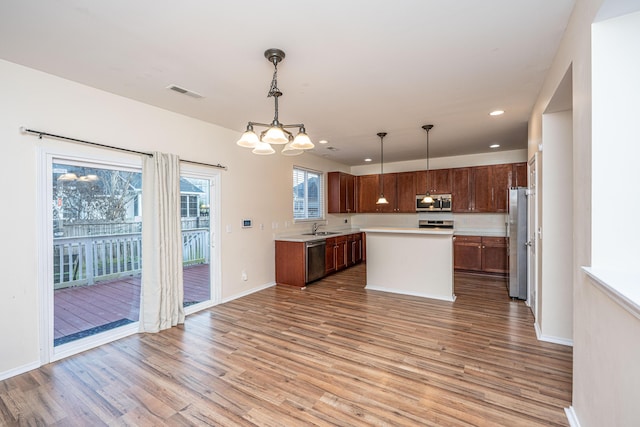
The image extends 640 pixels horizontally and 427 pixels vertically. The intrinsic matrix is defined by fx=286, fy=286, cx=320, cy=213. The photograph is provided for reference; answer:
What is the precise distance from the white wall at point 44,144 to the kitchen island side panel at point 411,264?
2.37m

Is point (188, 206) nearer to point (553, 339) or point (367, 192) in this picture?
point (553, 339)

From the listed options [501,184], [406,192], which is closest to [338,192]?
[406,192]

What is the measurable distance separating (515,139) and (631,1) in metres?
4.52

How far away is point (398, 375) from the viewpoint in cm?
244

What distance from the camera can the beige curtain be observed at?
344cm

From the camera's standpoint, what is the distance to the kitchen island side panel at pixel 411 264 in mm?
4531

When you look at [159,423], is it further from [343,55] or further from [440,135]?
[440,135]

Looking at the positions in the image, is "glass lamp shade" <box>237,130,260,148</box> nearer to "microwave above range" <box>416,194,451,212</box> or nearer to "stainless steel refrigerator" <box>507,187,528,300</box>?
Result: "stainless steel refrigerator" <box>507,187,528,300</box>

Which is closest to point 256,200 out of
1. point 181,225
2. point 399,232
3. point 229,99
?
point 181,225

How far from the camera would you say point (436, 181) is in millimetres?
6926

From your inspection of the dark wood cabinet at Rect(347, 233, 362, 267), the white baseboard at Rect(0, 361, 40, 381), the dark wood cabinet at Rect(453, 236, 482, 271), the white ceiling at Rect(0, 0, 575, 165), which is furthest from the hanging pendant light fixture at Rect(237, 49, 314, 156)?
the dark wood cabinet at Rect(453, 236, 482, 271)

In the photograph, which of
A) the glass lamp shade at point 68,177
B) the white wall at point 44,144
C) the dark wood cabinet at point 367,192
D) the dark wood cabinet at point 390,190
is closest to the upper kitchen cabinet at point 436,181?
the dark wood cabinet at point 390,190

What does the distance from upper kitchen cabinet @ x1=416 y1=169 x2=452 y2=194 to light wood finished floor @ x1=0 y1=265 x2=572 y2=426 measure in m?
3.57

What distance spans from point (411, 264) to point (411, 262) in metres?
0.03
